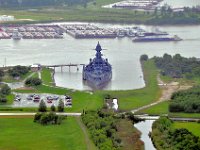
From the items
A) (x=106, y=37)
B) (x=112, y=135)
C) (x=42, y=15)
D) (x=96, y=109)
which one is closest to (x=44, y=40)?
(x=106, y=37)

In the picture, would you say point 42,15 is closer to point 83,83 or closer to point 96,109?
point 83,83

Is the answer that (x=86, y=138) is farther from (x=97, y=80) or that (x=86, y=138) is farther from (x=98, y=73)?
(x=98, y=73)

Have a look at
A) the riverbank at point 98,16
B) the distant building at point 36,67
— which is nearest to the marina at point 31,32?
the riverbank at point 98,16

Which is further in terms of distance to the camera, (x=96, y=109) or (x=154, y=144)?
(x=96, y=109)

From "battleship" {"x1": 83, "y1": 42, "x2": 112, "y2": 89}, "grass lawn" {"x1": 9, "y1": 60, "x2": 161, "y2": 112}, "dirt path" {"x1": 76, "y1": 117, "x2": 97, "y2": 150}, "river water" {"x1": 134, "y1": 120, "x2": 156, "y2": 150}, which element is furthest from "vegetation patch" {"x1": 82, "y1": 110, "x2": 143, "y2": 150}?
"battleship" {"x1": 83, "y1": 42, "x2": 112, "y2": 89}

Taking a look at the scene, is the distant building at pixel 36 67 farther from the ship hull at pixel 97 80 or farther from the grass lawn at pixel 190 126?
the grass lawn at pixel 190 126

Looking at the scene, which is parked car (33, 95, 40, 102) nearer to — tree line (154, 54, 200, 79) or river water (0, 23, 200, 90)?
river water (0, 23, 200, 90)
